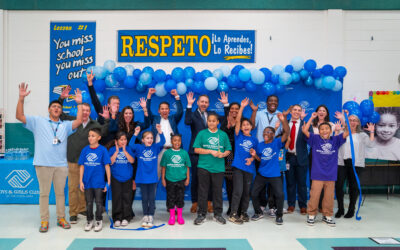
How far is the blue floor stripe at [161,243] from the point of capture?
344cm

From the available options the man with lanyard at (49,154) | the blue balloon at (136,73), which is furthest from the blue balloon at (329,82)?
the man with lanyard at (49,154)

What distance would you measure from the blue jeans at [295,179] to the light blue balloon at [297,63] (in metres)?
1.56

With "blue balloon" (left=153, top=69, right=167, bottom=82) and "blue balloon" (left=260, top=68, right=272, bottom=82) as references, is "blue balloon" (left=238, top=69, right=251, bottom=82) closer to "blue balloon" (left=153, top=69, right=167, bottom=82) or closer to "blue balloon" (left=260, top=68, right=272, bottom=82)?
"blue balloon" (left=260, top=68, right=272, bottom=82)

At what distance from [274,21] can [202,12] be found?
1322mm

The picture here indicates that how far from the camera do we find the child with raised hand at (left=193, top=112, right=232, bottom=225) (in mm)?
4207

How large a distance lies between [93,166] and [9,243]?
116cm

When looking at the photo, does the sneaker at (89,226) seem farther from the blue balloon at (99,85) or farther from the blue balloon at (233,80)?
the blue balloon at (233,80)

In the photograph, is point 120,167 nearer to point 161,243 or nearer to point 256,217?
point 161,243

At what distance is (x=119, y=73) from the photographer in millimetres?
5246

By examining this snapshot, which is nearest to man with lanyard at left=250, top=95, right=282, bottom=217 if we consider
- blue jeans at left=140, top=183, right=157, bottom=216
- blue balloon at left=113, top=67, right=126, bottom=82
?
blue jeans at left=140, top=183, right=157, bottom=216

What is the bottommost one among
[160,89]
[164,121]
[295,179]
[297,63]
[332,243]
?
[332,243]

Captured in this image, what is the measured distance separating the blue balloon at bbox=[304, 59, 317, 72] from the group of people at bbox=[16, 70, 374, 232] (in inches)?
43.2

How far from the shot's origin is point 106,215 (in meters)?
4.59

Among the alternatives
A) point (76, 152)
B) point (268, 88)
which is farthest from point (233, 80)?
point (76, 152)
